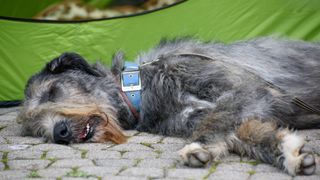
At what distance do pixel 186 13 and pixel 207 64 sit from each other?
1790 mm

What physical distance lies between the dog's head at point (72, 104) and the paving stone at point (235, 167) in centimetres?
109

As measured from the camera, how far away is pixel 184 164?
4.36 meters

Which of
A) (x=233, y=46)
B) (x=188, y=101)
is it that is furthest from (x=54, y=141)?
(x=233, y=46)

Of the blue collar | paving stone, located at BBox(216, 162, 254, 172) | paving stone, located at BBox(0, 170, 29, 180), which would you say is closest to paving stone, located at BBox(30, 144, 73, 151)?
paving stone, located at BBox(0, 170, 29, 180)

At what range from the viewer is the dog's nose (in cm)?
503

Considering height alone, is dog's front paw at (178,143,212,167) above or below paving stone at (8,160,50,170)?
above

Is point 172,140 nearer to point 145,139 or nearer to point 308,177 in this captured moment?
point 145,139

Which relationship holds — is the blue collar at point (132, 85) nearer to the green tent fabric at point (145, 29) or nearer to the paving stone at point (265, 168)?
the paving stone at point (265, 168)

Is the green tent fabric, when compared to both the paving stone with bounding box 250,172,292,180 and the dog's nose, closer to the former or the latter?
the dog's nose

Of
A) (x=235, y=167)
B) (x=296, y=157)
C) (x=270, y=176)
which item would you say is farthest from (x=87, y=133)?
(x=296, y=157)

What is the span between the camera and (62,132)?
5.05 meters

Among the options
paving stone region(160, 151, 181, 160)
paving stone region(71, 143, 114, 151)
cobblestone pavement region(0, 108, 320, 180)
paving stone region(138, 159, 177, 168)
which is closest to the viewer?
cobblestone pavement region(0, 108, 320, 180)

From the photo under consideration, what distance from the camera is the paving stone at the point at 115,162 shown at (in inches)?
177

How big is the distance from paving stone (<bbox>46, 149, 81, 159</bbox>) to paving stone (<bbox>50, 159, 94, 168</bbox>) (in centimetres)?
10
